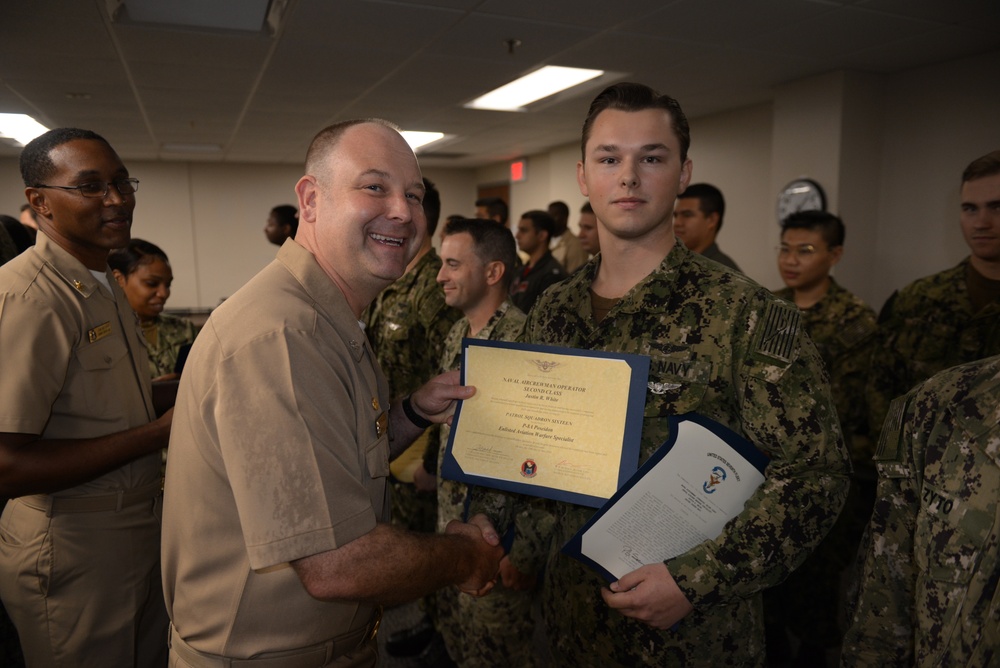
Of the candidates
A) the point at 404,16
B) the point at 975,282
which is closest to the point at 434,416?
the point at 975,282

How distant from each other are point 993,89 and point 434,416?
5.19 m

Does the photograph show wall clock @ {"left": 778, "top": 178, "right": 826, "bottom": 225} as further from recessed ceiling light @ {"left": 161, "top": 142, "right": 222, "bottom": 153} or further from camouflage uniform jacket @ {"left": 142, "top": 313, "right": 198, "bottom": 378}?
recessed ceiling light @ {"left": 161, "top": 142, "right": 222, "bottom": 153}

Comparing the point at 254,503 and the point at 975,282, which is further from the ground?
the point at 975,282

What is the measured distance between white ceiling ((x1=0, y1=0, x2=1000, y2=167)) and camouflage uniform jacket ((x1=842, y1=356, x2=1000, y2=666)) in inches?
126

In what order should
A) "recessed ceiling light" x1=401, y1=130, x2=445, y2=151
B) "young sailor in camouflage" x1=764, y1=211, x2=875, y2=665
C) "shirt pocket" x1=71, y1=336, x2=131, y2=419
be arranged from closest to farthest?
"shirt pocket" x1=71, y1=336, x2=131, y2=419 → "young sailor in camouflage" x1=764, y1=211, x2=875, y2=665 → "recessed ceiling light" x1=401, y1=130, x2=445, y2=151

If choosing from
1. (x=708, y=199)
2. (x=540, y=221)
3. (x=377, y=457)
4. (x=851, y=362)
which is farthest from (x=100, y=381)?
(x=540, y=221)

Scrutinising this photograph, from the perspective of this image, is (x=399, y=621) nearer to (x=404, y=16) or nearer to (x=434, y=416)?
(x=434, y=416)

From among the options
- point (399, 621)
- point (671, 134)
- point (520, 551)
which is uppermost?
point (671, 134)

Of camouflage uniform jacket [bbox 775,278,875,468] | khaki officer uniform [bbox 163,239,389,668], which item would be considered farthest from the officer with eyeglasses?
camouflage uniform jacket [bbox 775,278,875,468]

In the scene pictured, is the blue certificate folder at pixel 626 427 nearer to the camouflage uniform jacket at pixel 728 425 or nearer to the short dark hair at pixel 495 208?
the camouflage uniform jacket at pixel 728 425

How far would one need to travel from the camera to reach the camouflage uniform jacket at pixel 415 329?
294cm

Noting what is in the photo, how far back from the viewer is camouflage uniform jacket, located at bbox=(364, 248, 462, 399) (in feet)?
9.63

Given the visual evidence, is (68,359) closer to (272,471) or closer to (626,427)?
(272,471)

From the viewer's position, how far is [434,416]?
1.51 m
